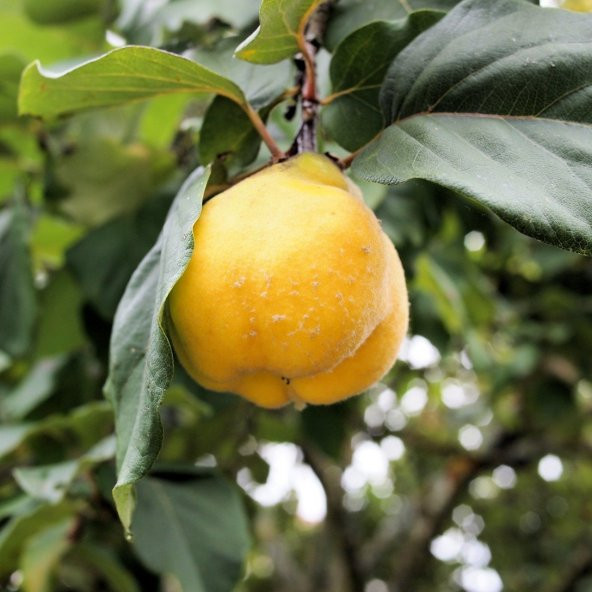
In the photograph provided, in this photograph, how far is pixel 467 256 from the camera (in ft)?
5.77

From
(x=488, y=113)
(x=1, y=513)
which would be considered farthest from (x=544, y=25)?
(x=1, y=513)

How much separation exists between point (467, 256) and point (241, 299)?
1328mm

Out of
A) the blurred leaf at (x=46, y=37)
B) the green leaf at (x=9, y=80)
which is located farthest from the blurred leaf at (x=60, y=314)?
the blurred leaf at (x=46, y=37)

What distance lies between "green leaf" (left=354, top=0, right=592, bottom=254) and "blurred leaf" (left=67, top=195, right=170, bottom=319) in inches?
23.9

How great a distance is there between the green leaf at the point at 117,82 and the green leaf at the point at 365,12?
19cm

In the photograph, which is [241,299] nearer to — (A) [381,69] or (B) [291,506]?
(A) [381,69]

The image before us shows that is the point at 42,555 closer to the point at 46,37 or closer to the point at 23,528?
the point at 23,528

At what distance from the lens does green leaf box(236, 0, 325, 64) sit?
581 mm

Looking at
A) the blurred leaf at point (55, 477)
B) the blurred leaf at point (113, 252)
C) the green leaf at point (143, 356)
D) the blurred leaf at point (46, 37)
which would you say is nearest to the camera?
the green leaf at point (143, 356)

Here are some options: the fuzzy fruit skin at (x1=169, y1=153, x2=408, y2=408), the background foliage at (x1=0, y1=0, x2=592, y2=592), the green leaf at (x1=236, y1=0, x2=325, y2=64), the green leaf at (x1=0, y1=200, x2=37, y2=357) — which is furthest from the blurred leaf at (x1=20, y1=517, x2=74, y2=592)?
the green leaf at (x1=236, y1=0, x2=325, y2=64)

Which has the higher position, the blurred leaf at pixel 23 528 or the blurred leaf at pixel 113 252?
the blurred leaf at pixel 113 252

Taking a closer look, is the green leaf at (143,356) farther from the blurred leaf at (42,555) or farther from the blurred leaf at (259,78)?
the blurred leaf at (42,555)

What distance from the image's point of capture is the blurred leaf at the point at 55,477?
0.91m

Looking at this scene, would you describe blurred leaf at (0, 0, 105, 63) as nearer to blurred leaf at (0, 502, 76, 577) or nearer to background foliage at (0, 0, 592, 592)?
background foliage at (0, 0, 592, 592)
